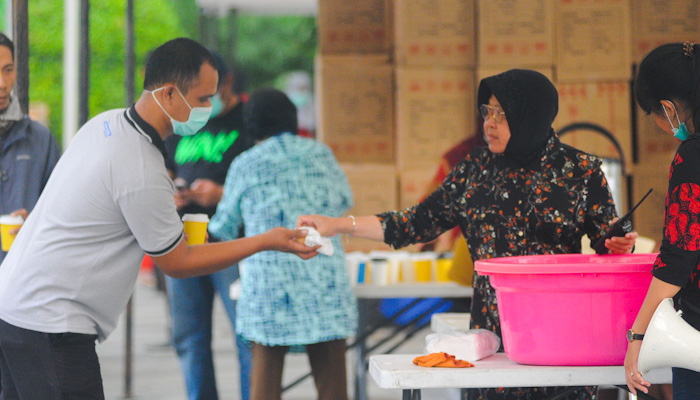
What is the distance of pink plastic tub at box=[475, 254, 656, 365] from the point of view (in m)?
2.11

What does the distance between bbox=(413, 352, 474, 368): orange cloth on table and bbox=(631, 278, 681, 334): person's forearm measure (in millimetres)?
455

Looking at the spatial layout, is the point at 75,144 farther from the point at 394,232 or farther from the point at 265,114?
the point at 265,114

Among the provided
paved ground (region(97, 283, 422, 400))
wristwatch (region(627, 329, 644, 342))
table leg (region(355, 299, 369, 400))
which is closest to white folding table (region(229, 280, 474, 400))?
table leg (region(355, 299, 369, 400))

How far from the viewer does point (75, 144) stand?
2230 millimetres

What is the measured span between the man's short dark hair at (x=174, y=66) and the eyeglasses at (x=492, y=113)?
0.91m

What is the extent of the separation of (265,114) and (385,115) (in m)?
1.97

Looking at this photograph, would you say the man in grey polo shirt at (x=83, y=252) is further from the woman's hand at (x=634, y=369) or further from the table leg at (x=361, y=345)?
the table leg at (x=361, y=345)

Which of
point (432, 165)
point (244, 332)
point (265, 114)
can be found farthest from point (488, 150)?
point (432, 165)

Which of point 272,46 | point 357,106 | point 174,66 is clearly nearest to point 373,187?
point 357,106

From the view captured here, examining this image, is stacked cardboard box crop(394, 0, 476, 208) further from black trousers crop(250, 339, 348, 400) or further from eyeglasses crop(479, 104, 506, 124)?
eyeglasses crop(479, 104, 506, 124)

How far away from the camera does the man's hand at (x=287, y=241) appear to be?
259 cm

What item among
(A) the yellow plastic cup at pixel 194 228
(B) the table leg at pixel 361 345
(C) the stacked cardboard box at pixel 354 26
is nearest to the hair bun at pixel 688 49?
(A) the yellow plastic cup at pixel 194 228

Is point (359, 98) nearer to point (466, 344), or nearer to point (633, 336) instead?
point (466, 344)

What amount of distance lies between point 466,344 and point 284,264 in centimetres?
128
